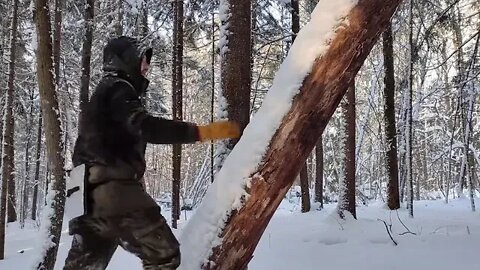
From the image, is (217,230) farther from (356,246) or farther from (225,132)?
(356,246)

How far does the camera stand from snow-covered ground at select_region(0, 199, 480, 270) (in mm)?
6480

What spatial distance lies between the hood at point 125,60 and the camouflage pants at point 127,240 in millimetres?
738

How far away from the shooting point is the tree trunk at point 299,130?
2459 millimetres

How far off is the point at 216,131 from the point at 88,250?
0.97 meters

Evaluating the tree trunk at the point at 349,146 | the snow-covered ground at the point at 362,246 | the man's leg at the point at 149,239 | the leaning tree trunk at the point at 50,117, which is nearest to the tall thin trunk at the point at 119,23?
the leaning tree trunk at the point at 50,117

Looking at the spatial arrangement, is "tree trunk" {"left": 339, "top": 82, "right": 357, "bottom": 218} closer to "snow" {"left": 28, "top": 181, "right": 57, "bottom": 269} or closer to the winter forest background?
Result: the winter forest background

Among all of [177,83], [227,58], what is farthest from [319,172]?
[227,58]

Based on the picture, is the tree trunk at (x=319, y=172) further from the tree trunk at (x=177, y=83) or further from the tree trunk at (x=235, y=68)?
the tree trunk at (x=235, y=68)

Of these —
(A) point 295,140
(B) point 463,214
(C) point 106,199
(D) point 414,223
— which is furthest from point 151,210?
(B) point 463,214

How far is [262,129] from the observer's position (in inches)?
98.7

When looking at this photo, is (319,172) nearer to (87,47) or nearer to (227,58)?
(87,47)

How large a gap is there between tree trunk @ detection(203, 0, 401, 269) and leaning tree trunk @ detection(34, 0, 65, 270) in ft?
15.8

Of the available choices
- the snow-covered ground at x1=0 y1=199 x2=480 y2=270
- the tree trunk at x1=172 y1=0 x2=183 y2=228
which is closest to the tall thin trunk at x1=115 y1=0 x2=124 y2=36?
the tree trunk at x1=172 y1=0 x2=183 y2=228

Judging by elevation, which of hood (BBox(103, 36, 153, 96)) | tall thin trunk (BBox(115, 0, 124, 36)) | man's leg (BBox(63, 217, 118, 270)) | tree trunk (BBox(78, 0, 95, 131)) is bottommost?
man's leg (BBox(63, 217, 118, 270))
